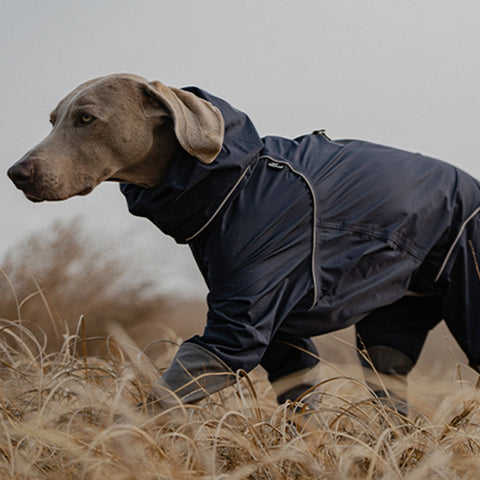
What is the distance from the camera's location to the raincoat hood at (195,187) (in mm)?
1636

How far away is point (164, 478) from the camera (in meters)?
1.24

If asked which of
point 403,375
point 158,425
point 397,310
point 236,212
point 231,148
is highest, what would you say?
point 231,148

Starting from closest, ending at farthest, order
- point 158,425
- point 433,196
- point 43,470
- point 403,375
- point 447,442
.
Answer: point 43,470 < point 158,425 < point 447,442 < point 433,196 < point 403,375

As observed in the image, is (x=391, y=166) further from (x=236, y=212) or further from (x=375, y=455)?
(x=375, y=455)

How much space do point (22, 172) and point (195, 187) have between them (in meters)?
0.43

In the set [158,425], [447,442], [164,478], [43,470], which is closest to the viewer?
[164,478]

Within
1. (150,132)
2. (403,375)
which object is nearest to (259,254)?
(150,132)

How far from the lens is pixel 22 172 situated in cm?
156

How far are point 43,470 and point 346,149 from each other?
1206 mm

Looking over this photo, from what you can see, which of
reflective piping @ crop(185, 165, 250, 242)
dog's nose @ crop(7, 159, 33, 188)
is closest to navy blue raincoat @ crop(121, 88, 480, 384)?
reflective piping @ crop(185, 165, 250, 242)

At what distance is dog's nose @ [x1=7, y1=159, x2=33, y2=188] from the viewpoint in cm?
157

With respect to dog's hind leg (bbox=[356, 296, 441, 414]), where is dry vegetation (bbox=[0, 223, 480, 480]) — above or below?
above

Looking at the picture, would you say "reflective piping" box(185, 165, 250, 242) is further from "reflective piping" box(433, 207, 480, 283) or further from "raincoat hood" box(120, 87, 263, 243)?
"reflective piping" box(433, 207, 480, 283)

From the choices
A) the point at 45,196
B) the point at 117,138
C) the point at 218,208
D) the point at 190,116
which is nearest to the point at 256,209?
the point at 218,208
